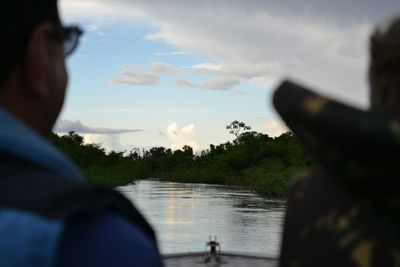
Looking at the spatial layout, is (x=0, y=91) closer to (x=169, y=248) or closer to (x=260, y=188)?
(x=169, y=248)

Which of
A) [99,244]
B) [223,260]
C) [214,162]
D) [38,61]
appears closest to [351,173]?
[99,244]

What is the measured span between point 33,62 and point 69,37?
107 mm

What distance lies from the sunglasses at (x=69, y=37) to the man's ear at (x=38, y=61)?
1.3 inches

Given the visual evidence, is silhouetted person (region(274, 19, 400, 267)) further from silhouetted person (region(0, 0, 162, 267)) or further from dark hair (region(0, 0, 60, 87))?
dark hair (region(0, 0, 60, 87))

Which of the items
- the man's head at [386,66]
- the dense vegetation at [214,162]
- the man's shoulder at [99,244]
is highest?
the dense vegetation at [214,162]

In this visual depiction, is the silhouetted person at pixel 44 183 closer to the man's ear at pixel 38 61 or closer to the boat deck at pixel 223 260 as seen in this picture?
the man's ear at pixel 38 61

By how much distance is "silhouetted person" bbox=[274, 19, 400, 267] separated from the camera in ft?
2.37

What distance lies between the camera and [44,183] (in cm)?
79

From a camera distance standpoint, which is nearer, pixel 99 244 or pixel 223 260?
pixel 99 244

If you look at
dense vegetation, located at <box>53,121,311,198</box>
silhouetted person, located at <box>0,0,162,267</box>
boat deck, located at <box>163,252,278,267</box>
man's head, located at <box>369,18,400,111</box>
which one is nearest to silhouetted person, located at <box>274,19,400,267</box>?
man's head, located at <box>369,18,400,111</box>

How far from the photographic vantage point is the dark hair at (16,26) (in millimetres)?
870

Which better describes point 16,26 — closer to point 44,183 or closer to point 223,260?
point 44,183

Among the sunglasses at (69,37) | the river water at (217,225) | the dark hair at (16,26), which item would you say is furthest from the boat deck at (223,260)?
the dark hair at (16,26)

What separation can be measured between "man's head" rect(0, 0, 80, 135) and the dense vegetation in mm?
49328
